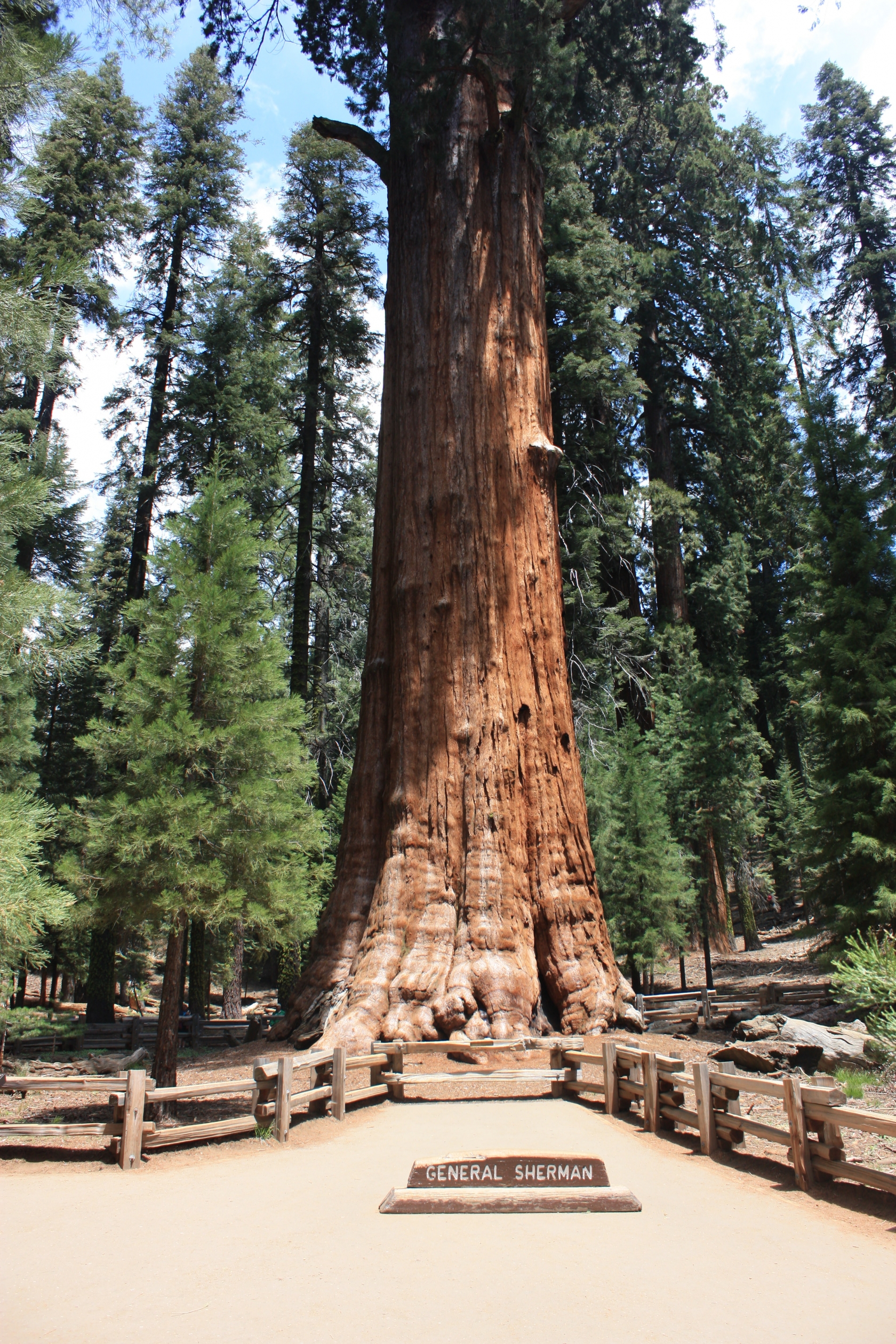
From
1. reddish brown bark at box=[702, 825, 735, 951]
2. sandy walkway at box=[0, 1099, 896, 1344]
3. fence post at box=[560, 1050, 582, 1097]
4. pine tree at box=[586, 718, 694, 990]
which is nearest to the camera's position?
sandy walkway at box=[0, 1099, 896, 1344]

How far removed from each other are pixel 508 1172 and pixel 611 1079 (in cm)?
275

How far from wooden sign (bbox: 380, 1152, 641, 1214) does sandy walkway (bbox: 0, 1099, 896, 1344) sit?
8cm

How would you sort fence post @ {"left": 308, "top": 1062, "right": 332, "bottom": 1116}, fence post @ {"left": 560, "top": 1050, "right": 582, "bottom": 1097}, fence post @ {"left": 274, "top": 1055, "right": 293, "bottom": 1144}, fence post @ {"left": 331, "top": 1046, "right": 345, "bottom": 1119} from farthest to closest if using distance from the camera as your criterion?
fence post @ {"left": 560, "top": 1050, "right": 582, "bottom": 1097} < fence post @ {"left": 308, "top": 1062, "right": 332, "bottom": 1116} < fence post @ {"left": 331, "top": 1046, "right": 345, "bottom": 1119} < fence post @ {"left": 274, "top": 1055, "right": 293, "bottom": 1144}

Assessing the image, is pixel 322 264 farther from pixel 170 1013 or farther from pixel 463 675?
pixel 170 1013

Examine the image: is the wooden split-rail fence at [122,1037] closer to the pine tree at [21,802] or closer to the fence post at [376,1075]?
the fence post at [376,1075]

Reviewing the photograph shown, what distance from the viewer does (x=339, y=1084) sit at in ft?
23.4

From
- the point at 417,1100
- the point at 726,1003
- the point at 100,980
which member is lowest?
the point at 417,1100

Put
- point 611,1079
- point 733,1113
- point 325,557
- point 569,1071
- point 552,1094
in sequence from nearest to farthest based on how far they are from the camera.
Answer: point 733,1113 → point 611,1079 → point 569,1071 → point 552,1094 → point 325,557

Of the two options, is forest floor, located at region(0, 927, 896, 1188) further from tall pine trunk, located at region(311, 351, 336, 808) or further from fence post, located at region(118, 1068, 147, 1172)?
tall pine trunk, located at region(311, 351, 336, 808)

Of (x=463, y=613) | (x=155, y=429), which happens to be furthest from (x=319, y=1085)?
(x=155, y=429)

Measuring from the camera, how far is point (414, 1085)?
27.3ft

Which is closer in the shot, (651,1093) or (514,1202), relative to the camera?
(514,1202)

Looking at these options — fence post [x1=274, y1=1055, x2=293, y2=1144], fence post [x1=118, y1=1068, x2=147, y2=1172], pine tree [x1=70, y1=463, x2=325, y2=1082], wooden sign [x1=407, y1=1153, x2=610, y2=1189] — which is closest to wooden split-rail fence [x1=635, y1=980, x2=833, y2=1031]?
pine tree [x1=70, y1=463, x2=325, y2=1082]

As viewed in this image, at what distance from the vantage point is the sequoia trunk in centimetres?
885
